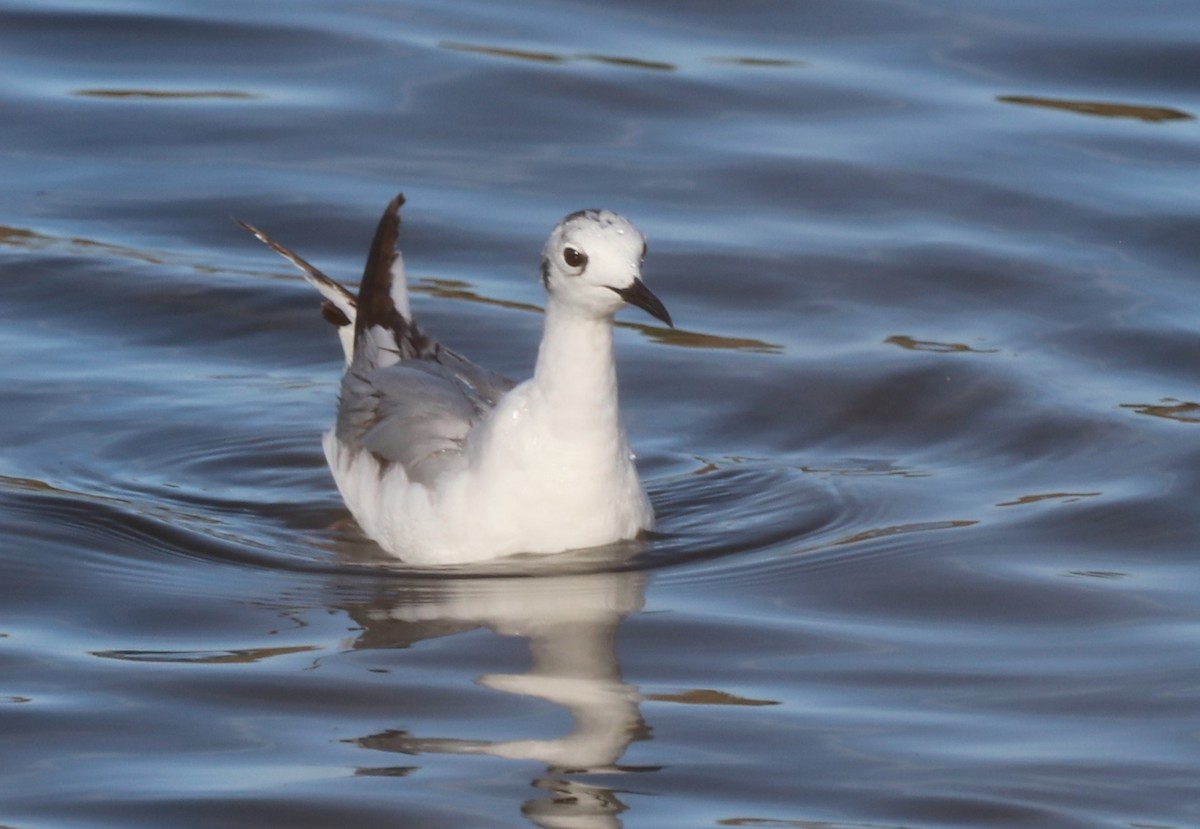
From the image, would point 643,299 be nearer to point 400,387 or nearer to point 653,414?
point 400,387

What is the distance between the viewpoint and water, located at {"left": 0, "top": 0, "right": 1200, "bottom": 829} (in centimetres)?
595

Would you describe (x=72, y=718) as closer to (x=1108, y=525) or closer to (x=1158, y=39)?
(x=1108, y=525)

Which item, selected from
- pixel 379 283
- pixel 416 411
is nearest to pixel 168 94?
pixel 379 283

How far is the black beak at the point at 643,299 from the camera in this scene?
6.88m

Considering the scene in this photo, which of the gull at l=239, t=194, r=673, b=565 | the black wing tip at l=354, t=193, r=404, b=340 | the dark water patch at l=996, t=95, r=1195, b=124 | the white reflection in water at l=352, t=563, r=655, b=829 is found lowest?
the white reflection in water at l=352, t=563, r=655, b=829

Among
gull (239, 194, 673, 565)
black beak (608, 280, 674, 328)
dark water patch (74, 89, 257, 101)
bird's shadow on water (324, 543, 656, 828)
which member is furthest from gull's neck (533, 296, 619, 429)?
dark water patch (74, 89, 257, 101)

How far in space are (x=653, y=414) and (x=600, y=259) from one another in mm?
2528

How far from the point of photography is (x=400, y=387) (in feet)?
27.2

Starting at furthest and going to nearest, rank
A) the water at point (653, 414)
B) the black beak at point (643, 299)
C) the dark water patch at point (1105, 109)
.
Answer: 1. the dark water patch at point (1105, 109)
2. the black beak at point (643, 299)
3. the water at point (653, 414)

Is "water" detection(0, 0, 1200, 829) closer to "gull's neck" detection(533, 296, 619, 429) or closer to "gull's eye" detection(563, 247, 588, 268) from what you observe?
"gull's neck" detection(533, 296, 619, 429)

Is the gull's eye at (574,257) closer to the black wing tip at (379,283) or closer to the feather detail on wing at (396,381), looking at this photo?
the feather detail on wing at (396,381)

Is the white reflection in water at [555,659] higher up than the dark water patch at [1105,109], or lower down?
lower down

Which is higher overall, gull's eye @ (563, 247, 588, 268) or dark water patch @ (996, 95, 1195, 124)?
dark water patch @ (996, 95, 1195, 124)

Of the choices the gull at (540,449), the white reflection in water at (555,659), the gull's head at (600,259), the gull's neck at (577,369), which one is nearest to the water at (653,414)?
the white reflection in water at (555,659)
